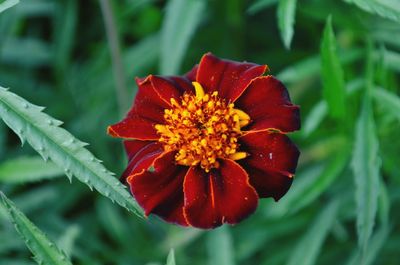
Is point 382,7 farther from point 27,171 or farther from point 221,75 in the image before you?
point 27,171

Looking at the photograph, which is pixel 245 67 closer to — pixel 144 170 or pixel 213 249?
pixel 144 170

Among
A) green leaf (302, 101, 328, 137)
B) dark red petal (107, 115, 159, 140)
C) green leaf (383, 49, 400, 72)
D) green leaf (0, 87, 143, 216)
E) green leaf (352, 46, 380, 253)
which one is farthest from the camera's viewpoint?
green leaf (383, 49, 400, 72)

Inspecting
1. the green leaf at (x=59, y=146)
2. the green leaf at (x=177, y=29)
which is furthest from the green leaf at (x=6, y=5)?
the green leaf at (x=177, y=29)

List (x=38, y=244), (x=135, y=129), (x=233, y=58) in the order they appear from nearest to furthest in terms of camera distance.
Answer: (x=38, y=244) → (x=135, y=129) → (x=233, y=58)

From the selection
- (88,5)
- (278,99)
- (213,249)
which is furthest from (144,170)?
(88,5)

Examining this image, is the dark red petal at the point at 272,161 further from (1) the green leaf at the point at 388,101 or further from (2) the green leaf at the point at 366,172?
(1) the green leaf at the point at 388,101

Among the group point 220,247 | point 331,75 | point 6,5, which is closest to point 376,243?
point 220,247

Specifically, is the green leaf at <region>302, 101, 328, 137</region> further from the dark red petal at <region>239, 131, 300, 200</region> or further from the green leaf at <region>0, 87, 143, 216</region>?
the green leaf at <region>0, 87, 143, 216</region>

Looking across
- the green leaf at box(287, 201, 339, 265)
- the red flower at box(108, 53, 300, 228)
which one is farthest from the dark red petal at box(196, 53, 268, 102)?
the green leaf at box(287, 201, 339, 265)
